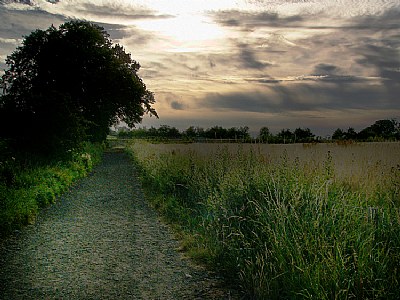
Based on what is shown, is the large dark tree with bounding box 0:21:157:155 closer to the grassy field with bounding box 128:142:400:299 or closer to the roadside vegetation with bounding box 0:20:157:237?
the roadside vegetation with bounding box 0:20:157:237

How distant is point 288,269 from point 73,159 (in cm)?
2035

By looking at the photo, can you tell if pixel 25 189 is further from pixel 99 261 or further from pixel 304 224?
pixel 304 224

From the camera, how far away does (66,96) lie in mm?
24031

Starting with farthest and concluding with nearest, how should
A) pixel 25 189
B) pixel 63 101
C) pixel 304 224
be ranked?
pixel 63 101 → pixel 25 189 → pixel 304 224

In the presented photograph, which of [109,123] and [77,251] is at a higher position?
[109,123]

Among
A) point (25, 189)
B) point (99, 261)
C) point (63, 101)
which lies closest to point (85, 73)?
point (63, 101)

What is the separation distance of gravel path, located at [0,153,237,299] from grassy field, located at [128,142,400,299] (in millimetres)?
548

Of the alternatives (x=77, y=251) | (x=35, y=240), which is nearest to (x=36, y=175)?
(x=35, y=240)

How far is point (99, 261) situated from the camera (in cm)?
782

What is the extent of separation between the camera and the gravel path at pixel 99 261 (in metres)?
6.40

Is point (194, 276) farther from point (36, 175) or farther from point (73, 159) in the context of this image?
point (73, 159)

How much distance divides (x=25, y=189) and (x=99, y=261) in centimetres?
639

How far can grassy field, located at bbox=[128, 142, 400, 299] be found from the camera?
536 cm

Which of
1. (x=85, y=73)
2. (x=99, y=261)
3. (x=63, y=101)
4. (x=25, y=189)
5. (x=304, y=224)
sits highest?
(x=85, y=73)
